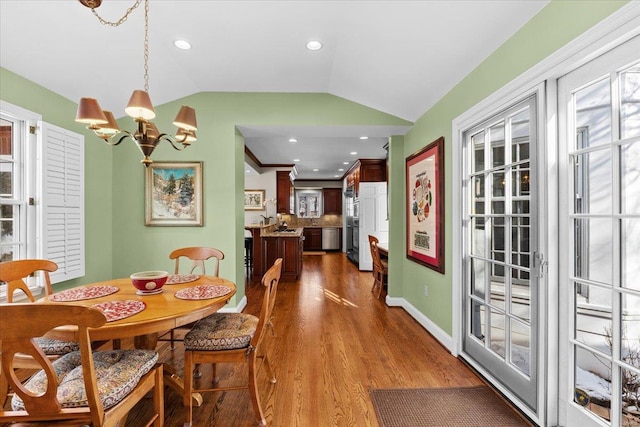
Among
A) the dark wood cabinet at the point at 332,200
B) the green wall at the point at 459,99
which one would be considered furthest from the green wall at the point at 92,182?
the dark wood cabinet at the point at 332,200

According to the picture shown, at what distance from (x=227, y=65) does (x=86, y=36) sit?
1.13m

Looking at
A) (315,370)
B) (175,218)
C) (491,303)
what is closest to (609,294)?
(491,303)

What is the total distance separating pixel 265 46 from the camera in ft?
8.74

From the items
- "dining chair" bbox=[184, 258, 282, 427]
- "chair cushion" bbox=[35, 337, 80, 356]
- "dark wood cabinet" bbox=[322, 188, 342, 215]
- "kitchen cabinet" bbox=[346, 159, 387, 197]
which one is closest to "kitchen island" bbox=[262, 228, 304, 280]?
"kitchen cabinet" bbox=[346, 159, 387, 197]

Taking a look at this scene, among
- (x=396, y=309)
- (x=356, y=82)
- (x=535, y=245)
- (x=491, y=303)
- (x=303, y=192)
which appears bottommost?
(x=396, y=309)

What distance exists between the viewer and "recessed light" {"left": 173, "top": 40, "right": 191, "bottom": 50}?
2607 millimetres

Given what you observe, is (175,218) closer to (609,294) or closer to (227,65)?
(227,65)

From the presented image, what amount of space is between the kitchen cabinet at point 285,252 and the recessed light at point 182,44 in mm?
3714

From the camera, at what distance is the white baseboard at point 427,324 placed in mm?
2729

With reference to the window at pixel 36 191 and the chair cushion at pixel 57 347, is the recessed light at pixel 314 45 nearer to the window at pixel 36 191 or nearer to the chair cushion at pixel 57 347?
the window at pixel 36 191

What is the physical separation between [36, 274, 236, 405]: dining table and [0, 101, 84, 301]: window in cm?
119

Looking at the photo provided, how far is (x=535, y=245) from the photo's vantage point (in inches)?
70.4

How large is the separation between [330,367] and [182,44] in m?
3.07

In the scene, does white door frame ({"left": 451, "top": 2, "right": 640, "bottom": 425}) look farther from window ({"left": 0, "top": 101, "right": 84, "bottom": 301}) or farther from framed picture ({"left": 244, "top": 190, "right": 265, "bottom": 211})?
framed picture ({"left": 244, "top": 190, "right": 265, "bottom": 211})
